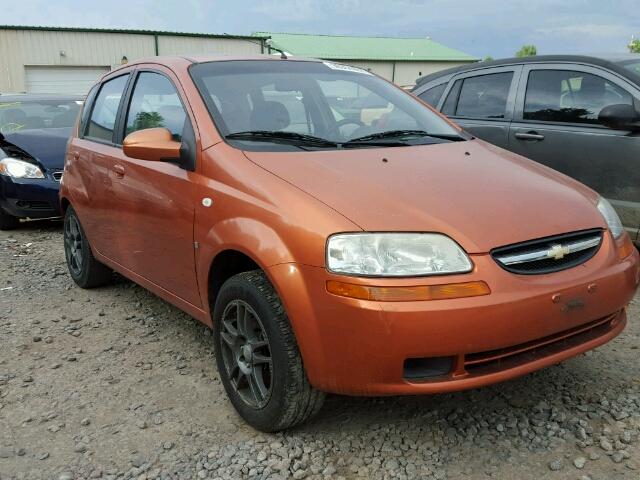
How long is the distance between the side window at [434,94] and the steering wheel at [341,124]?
2.72 meters

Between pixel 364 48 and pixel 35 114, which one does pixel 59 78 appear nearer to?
pixel 35 114

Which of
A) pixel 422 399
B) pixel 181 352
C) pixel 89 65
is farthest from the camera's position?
pixel 89 65

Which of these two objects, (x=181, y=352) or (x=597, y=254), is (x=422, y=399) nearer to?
(x=597, y=254)

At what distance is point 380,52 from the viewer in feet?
151

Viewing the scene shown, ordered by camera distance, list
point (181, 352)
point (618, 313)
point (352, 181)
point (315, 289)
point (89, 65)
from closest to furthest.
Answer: point (315, 289) → point (352, 181) → point (618, 313) → point (181, 352) → point (89, 65)

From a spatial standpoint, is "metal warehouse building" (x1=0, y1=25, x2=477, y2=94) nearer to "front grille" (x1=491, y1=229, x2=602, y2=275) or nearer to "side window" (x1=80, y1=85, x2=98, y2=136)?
"side window" (x1=80, y1=85, x2=98, y2=136)

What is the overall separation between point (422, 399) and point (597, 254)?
104 centimetres

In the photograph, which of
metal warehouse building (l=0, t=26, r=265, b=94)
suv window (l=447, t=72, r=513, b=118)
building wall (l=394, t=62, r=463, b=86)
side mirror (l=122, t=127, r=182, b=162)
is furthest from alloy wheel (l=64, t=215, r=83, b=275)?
building wall (l=394, t=62, r=463, b=86)

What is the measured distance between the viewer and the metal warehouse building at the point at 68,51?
26.0m

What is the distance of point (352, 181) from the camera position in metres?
2.62

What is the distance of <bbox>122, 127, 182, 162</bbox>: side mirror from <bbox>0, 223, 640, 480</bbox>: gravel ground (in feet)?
3.83

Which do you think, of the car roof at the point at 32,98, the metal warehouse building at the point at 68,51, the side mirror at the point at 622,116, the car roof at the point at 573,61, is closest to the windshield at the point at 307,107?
the side mirror at the point at 622,116

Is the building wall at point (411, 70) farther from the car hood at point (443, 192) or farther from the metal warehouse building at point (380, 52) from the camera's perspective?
the car hood at point (443, 192)

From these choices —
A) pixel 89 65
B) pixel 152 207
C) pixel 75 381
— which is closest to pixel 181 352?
pixel 75 381
